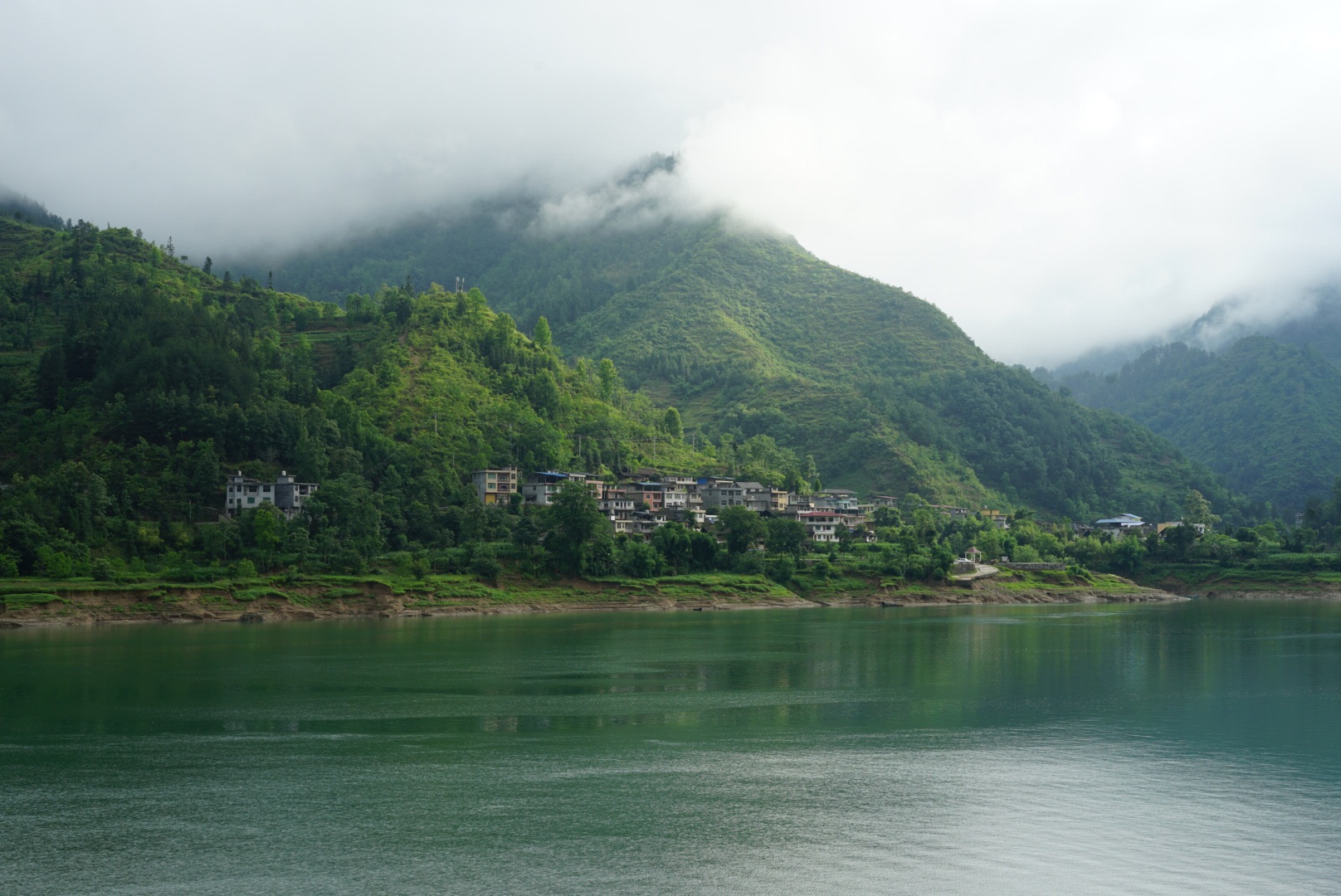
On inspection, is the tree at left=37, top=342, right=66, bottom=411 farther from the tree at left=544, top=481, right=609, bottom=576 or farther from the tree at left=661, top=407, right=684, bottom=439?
the tree at left=661, top=407, right=684, bottom=439

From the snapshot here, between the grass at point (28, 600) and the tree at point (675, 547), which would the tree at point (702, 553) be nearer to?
the tree at point (675, 547)

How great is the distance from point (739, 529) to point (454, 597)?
26942 millimetres

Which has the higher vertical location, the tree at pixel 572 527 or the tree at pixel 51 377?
the tree at pixel 51 377

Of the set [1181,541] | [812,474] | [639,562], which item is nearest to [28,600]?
[639,562]

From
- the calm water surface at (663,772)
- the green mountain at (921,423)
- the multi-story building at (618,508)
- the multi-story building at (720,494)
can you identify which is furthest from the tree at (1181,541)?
the calm water surface at (663,772)

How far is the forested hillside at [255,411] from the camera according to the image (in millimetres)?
80250

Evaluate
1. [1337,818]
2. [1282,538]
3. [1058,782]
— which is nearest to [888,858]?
[1058,782]

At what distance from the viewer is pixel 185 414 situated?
9081 centimetres

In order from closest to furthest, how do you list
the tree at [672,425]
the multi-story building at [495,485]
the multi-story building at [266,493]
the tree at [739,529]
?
the multi-story building at [266,493], the tree at [739,529], the multi-story building at [495,485], the tree at [672,425]

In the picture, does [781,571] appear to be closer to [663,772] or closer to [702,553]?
[702,553]

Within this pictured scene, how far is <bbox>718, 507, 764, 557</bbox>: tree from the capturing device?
A: 9756 centimetres

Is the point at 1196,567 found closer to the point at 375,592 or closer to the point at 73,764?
the point at 375,592

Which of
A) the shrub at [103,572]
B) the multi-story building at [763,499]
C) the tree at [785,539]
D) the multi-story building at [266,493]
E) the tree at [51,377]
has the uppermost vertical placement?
the tree at [51,377]

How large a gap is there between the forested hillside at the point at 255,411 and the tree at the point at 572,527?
20.6 feet
